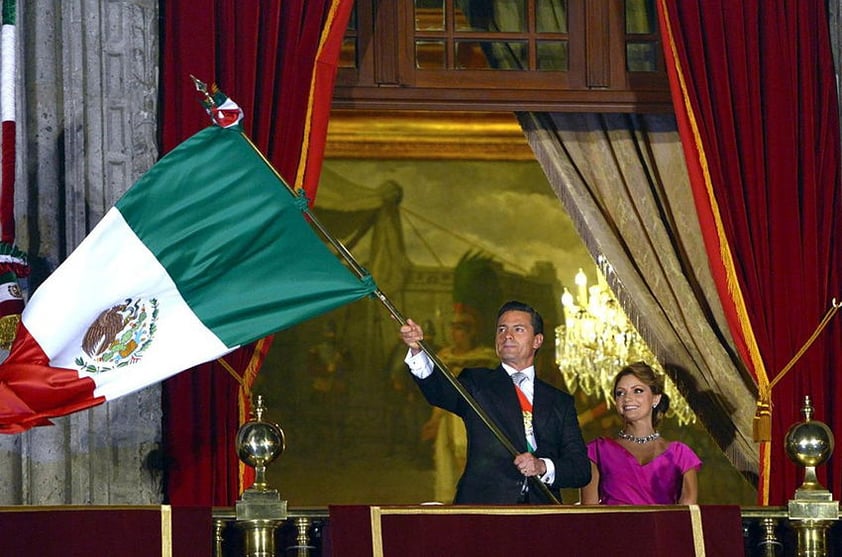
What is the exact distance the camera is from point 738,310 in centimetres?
745

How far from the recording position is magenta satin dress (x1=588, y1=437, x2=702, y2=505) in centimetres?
684

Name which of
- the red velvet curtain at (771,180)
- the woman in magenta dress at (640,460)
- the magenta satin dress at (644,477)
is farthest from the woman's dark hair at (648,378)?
the red velvet curtain at (771,180)

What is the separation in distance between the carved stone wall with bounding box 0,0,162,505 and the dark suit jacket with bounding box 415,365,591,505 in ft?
4.20

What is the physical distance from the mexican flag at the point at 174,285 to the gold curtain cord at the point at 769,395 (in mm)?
1948

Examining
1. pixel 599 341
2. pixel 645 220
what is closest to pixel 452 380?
pixel 645 220

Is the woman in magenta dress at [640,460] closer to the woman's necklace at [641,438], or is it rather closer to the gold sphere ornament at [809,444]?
the woman's necklace at [641,438]

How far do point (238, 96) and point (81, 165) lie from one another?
690 mm

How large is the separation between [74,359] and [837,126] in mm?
3474

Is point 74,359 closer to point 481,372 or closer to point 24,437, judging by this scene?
point 24,437

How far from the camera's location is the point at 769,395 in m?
7.34

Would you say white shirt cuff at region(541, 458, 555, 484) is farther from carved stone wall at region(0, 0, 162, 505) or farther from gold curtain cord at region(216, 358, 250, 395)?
carved stone wall at region(0, 0, 162, 505)

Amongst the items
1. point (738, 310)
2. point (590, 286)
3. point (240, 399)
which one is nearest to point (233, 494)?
point (240, 399)

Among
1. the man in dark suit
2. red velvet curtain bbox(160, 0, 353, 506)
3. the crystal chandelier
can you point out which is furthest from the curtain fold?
the crystal chandelier

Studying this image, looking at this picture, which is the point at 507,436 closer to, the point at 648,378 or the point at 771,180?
the point at 648,378
